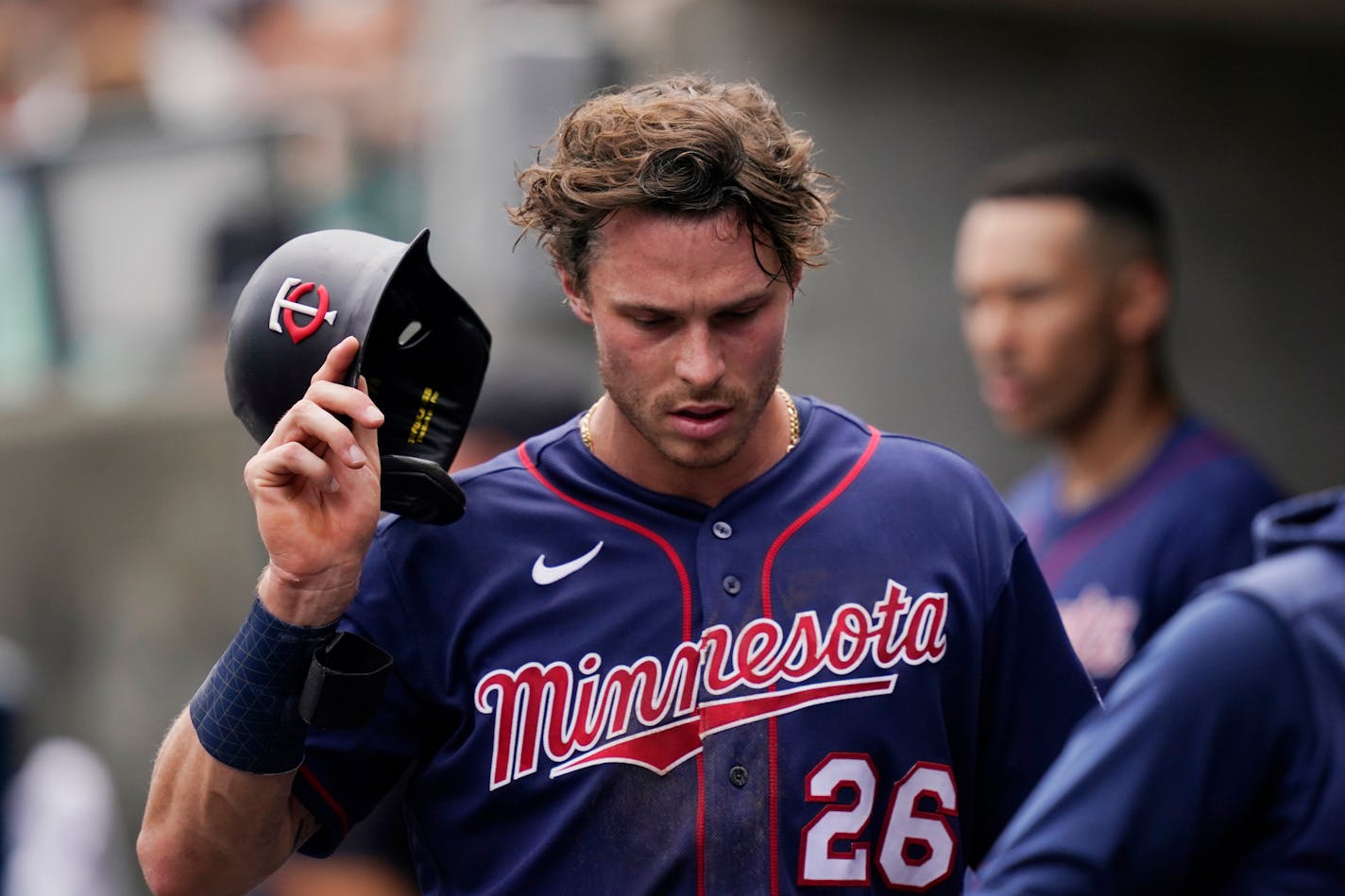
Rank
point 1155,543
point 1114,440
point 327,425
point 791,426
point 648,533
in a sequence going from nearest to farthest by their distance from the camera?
point 327,425 → point 648,533 → point 791,426 → point 1155,543 → point 1114,440

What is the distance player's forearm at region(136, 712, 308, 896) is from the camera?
8.96 ft

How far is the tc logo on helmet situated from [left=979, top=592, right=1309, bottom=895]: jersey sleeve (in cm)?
130

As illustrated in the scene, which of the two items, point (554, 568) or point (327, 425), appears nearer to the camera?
point (327, 425)

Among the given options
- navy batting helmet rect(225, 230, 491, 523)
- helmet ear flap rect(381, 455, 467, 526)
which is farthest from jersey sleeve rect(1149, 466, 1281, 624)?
helmet ear flap rect(381, 455, 467, 526)

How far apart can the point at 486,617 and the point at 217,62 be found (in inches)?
289

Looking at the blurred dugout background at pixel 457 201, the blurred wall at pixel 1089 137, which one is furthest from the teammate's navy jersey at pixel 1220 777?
the blurred wall at pixel 1089 137

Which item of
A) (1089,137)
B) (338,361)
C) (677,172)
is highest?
Answer: (677,172)

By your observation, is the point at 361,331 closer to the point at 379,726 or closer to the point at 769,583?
the point at 379,726

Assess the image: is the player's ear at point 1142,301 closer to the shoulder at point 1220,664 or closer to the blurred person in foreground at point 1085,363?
the blurred person in foreground at point 1085,363

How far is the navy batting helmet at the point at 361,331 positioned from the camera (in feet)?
9.16

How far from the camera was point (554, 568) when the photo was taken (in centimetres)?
288

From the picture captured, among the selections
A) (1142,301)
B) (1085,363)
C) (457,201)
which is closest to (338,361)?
(1085,363)

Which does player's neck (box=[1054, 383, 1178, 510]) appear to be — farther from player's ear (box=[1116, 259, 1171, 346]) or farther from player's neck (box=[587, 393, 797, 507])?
player's neck (box=[587, 393, 797, 507])

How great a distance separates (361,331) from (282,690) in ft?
1.75
